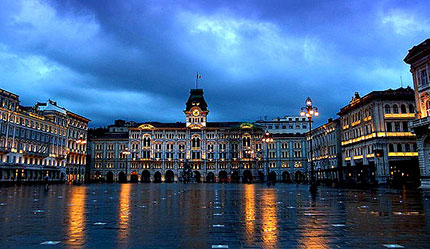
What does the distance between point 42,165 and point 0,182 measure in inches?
618

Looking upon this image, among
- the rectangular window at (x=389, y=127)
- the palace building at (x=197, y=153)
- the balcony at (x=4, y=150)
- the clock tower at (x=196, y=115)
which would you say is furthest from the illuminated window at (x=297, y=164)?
the balcony at (x=4, y=150)

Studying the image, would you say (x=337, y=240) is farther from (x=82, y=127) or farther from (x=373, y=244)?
(x=82, y=127)

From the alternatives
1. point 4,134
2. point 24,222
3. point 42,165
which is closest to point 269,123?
point 42,165

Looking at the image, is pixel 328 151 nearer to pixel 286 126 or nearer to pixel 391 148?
pixel 391 148

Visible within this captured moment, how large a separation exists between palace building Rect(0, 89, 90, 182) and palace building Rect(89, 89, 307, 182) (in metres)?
12.3

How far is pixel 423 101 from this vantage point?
40344mm

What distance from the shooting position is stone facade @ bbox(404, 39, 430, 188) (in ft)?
129

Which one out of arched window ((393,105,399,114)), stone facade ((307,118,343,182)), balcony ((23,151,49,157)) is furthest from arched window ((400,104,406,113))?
balcony ((23,151,49,157))

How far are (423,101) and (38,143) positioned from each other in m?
80.6

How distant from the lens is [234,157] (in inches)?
4444

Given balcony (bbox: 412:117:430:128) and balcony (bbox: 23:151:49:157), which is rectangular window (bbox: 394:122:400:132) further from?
balcony (bbox: 23:151:49:157)

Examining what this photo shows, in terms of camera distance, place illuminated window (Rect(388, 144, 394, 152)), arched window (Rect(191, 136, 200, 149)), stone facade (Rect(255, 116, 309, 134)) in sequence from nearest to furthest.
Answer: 1. illuminated window (Rect(388, 144, 394, 152))
2. arched window (Rect(191, 136, 200, 149))
3. stone facade (Rect(255, 116, 309, 134))

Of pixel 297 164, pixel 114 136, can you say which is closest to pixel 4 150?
pixel 114 136

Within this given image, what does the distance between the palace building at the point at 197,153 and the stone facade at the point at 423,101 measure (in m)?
69.2
